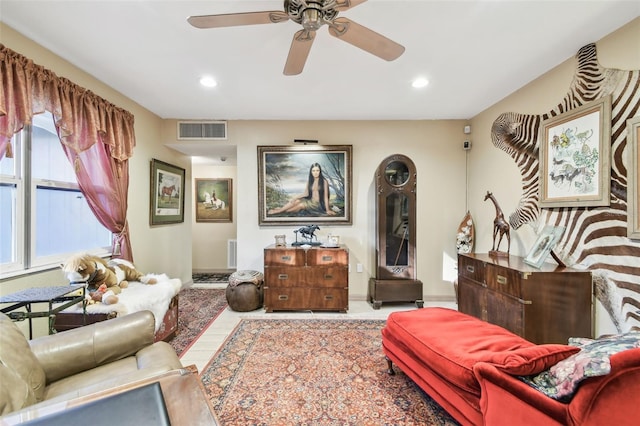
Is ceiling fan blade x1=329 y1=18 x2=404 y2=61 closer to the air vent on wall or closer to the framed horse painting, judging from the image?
the air vent on wall

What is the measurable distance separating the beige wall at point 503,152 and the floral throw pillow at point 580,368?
1.35 m

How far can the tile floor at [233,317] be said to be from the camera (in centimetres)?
233

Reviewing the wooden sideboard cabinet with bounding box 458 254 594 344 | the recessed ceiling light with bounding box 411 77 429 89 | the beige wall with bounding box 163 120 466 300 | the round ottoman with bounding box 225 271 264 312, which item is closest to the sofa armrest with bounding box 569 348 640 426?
the wooden sideboard cabinet with bounding box 458 254 594 344

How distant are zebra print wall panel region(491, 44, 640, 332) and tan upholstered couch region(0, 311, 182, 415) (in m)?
2.90

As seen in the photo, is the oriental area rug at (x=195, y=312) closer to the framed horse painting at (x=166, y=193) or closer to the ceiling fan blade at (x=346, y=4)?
the framed horse painting at (x=166, y=193)

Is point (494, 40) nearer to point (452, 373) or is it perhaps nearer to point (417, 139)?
point (417, 139)

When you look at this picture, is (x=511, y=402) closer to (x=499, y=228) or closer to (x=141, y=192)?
(x=499, y=228)

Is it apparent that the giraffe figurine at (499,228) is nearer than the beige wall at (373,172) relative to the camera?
Yes

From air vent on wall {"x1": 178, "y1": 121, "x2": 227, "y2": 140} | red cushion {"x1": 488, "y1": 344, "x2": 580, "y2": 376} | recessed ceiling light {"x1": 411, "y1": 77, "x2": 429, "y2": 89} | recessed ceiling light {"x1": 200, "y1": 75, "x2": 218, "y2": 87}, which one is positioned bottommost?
red cushion {"x1": 488, "y1": 344, "x2": 580, "y2": 376}

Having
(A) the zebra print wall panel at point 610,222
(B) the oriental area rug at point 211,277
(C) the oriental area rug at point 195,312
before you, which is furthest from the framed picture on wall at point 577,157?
(B) the oriental area rug at point 211,277

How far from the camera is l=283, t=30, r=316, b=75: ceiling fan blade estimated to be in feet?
5.01

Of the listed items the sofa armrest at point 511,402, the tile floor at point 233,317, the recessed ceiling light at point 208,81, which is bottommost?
the tile floor at point 233,317

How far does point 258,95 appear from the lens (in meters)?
2.91

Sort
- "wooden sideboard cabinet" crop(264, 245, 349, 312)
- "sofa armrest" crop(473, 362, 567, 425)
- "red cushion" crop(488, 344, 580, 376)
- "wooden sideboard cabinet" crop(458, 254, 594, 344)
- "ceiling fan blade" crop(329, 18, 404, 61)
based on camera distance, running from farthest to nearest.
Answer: "wooden sideboard cabinet" crop(264, 245, 349, 312) → "wooden sideboard cabinet" crop(458, 254, 594, 344) → "ceiling fan blade" crop(329, 18, 404, 61) → "red cushion" crop(488, 344, 580, 376) → "sofa armrest" crop(473, 362, 567, 425)
